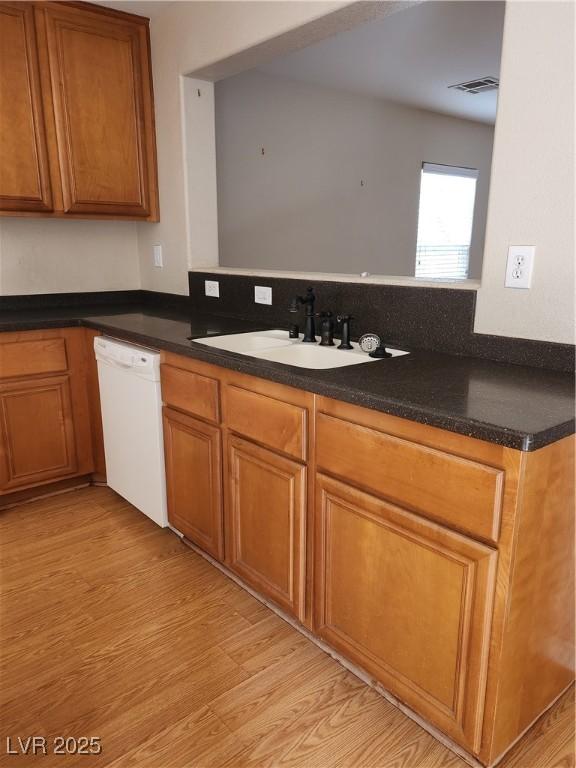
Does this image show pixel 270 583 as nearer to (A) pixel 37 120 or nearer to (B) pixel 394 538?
(B) pixel 394 538

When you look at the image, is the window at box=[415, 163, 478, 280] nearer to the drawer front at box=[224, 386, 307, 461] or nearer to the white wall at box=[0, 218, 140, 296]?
the white wall at box=[0, 218, 140, 296]

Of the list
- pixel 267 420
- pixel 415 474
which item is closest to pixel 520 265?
pixel 415 474

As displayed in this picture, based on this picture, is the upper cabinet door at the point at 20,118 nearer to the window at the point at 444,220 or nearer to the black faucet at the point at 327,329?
the black faucet at the point at 327,329

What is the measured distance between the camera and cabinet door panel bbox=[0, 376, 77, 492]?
251 cm

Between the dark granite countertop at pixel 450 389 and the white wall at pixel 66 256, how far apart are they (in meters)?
1.22

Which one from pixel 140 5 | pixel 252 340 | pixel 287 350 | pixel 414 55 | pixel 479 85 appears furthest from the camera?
pixel 479 85

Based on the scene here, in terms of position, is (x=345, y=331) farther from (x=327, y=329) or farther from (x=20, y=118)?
(x=20, y=118)

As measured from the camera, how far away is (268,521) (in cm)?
173

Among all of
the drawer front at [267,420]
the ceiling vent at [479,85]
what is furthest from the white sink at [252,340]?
the ceiling vent at [479,85]

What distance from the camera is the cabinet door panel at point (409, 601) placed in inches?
47.4

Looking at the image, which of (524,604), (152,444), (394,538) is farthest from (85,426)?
(524,604)

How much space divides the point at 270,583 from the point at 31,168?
2167mm

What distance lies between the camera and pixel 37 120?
2.58m

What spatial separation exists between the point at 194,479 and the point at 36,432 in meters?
1.00
